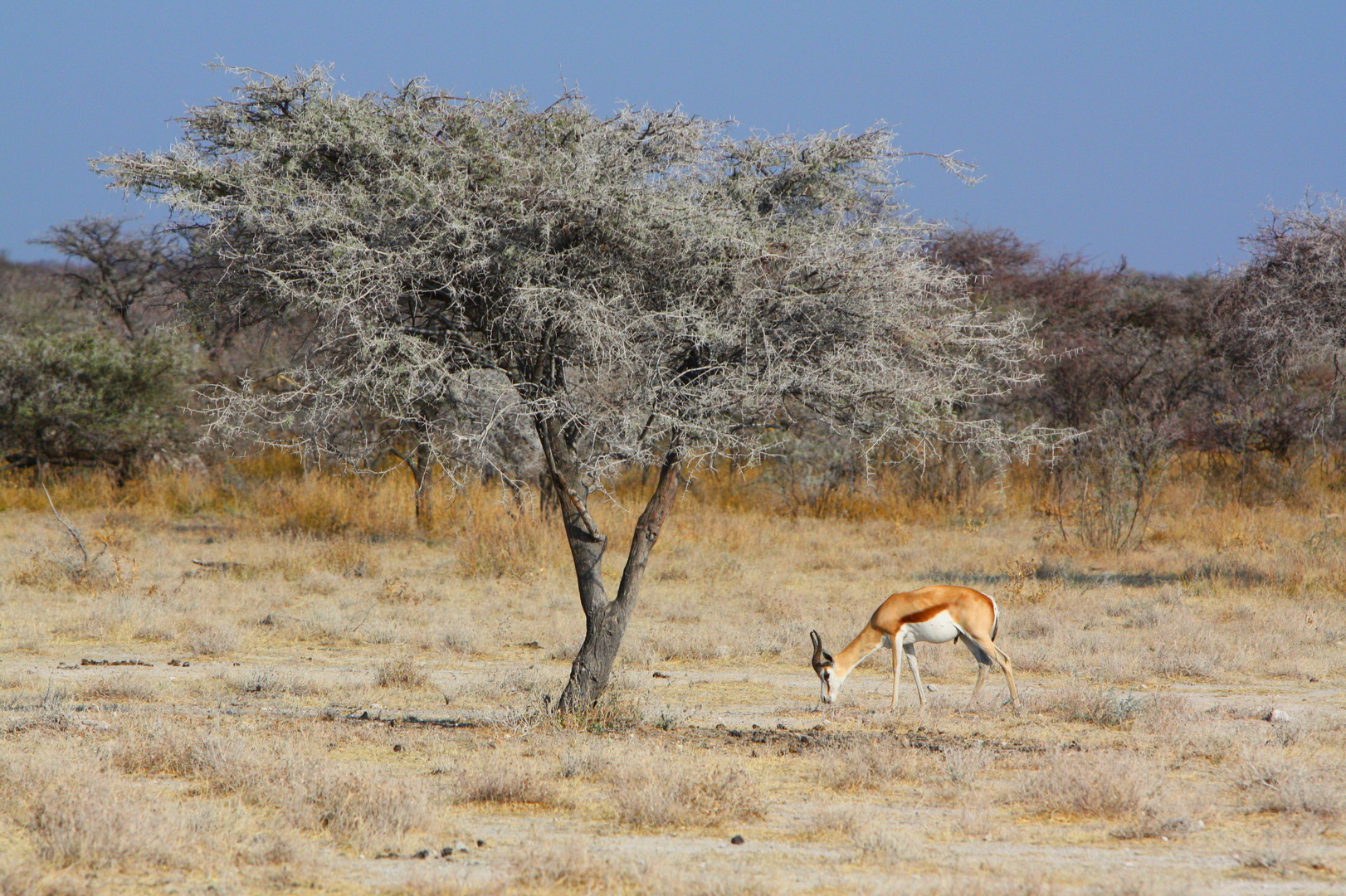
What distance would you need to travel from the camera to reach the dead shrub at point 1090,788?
6.18m

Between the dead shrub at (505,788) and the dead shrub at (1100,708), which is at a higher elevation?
the dead shrub at (1100,708)

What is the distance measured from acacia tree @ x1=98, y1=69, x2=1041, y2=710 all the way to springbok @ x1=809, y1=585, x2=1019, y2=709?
192cm

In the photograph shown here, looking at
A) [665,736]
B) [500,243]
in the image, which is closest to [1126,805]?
[665,736]

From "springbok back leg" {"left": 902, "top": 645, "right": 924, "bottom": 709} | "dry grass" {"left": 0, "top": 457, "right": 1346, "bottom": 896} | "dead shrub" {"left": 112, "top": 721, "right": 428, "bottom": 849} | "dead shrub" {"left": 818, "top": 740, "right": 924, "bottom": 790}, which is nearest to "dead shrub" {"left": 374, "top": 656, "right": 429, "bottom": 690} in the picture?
"dry grass" {"left": 0, "top": 457, "right": 1346, "bottom": 896}

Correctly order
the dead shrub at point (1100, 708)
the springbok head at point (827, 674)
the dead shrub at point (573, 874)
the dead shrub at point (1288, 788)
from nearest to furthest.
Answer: the dead shrub at point (573, 874), the dead shrub at point (1288, 788), the dead shrub at point (1100, 708), the springbok head at point (827, 674)

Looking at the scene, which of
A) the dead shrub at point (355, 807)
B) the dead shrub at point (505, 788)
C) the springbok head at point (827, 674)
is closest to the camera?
the dead shrub at point (355, 807)

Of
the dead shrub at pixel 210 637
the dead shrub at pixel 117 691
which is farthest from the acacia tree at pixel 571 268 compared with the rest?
the dead shrub at pixel 210 637

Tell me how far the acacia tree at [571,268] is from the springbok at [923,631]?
6.30ft

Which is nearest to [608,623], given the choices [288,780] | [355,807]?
[288,780]

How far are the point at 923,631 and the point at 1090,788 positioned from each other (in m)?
3.06

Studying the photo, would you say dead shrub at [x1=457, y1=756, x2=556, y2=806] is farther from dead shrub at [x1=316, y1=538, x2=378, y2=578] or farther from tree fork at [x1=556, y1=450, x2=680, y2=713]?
dead shrub at [x1=316, y1=538, x2=378, y2=578]

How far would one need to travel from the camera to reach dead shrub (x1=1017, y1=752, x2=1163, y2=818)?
6.18 metres

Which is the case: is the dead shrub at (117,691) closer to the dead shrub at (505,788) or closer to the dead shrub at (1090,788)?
the dead shrub at (505,788)

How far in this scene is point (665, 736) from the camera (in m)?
8.07
